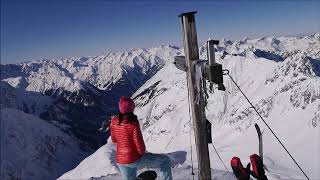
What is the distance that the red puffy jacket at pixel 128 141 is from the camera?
9.48 metres

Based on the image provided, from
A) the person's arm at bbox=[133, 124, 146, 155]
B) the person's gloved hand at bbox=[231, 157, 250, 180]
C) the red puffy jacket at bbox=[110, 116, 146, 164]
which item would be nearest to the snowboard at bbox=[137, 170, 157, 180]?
the red puffy jacket at bbox=[110, 116, 146, 164]

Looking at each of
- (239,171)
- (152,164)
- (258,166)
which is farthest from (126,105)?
(258,166)

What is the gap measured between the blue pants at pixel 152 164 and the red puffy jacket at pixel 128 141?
116 millimetres

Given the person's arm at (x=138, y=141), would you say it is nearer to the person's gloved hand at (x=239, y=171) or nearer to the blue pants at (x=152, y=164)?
the blue pants at (x=152, y=164)

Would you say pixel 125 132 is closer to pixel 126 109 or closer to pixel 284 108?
pixel 126 109

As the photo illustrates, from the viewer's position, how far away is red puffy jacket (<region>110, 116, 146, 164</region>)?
9484mm

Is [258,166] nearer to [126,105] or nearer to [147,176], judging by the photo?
[147,176]

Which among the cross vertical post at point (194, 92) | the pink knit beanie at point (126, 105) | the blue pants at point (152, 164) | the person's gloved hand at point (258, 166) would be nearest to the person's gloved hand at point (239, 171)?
the person's gloved hand at point (258, 166)

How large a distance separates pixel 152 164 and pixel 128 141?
73 centimetres

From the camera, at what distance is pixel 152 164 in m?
9.77

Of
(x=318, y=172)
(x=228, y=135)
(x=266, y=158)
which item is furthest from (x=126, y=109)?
(x=228, y=135)

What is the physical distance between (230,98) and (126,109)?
616 ft

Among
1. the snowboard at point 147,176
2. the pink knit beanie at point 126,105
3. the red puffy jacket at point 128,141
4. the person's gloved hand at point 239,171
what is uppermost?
the pink knit beanie at point 126,105

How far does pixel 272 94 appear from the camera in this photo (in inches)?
5546
